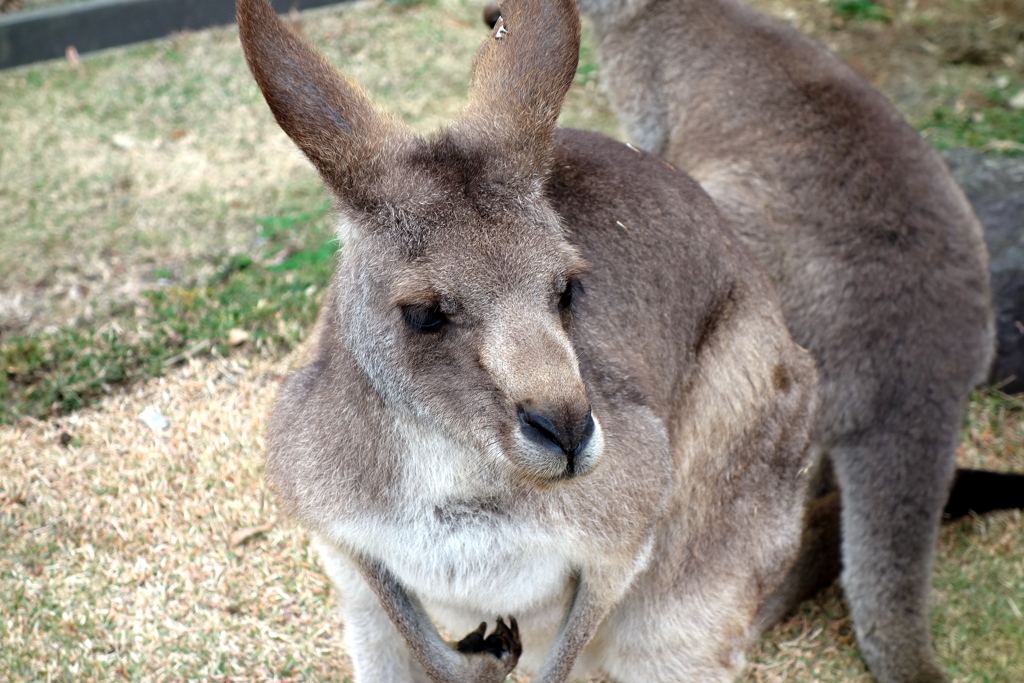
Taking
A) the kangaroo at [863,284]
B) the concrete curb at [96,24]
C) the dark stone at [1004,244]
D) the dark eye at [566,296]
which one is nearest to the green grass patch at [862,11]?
the dark stone at [1004,244]

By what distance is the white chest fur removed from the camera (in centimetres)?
265

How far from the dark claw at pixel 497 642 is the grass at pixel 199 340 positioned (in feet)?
3.29

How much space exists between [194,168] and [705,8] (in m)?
3.26

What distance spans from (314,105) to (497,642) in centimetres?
157

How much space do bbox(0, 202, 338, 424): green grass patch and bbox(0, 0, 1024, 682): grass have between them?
1 cm

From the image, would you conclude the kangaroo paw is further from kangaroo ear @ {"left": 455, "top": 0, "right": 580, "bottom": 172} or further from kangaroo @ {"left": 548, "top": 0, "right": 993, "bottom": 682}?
kangaroo ear @ {"left": 455, "top": 0, "right": 580, "bottom": 172}

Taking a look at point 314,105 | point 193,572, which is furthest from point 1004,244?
point 193,572

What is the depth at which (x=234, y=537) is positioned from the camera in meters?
4.18

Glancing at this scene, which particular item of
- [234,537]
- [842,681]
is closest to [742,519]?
[842,681]

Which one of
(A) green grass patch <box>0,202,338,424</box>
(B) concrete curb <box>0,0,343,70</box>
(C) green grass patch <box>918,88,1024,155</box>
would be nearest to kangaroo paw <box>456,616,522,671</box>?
(A) green grass patch <box>0,202,338,424</box>

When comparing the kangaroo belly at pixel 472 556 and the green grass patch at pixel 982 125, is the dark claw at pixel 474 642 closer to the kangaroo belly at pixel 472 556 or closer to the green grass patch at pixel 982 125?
the kangaroo belly at pixel 472 556

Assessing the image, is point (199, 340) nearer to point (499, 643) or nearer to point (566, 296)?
point (499, 643)

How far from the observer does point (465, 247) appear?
7.63ft

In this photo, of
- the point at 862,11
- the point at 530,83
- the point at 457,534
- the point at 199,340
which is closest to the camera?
the point at 530,83
